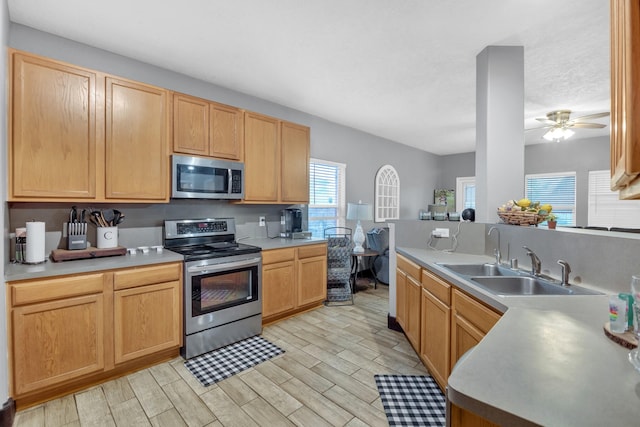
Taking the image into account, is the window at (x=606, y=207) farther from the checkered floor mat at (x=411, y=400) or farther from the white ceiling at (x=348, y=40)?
the checkered floor mat at (x=411, y=400)

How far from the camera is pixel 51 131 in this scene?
7.11 ft

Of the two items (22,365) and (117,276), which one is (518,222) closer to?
(117,276)

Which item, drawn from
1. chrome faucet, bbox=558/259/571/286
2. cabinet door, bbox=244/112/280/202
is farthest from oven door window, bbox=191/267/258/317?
chrome faucet, bbox=558/259/571/286

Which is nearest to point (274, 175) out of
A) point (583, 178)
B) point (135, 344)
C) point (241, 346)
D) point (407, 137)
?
point (241, 346)

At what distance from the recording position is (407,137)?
6.02 m

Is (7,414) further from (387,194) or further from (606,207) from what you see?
(606,207)

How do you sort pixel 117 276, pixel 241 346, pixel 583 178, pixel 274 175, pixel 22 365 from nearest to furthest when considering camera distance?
pixel 22 365 < pixel 117 276 < pixel 241 346 < pixel 274 175 < pixel 583 178

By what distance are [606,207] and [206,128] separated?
6.97 metres

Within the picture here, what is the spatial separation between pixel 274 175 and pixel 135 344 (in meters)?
2.17

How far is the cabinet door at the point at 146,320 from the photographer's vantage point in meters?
2.24

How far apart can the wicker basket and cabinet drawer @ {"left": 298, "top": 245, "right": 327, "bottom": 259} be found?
2036 millimetres

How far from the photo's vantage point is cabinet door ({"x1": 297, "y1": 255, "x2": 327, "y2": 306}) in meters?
3.55

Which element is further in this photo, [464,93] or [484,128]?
[464,93]

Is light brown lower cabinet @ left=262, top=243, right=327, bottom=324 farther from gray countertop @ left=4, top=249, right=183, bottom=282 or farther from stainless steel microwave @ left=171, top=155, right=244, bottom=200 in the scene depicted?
gray countertop @ left=4, top=249, right=183, bottom=282
